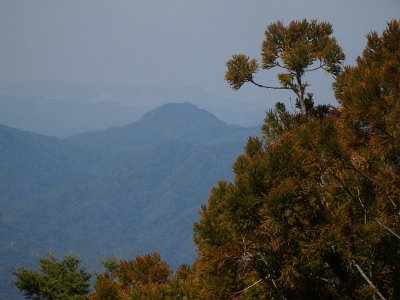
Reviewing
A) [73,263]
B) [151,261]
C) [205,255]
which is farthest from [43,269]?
[205,255]

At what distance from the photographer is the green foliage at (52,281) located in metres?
28.6

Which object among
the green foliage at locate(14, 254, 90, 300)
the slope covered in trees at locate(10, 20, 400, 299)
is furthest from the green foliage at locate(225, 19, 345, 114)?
the green foliage at locate(14, 254, 90, 300)

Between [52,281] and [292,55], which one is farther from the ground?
[52,281]

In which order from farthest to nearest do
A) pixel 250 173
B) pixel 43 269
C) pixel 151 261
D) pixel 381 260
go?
pixel 43 269 → pixel 151 261 → pixel 381 260 → pixel 250 173

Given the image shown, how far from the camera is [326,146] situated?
451 centimetres

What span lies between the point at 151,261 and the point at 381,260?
669cm

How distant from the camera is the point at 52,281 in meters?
29.2

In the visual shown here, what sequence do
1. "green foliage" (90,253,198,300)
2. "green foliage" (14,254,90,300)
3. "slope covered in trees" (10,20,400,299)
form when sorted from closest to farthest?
"slope covered in trees" (10,20,400,299) → "green foliage" (90,253,198,300) → "green foliage" (14,254,90,300)

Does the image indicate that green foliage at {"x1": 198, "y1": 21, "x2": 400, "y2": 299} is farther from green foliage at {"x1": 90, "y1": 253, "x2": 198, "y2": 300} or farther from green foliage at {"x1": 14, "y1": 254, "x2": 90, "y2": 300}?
green foliage at {"x1": 14, "y1": 254, "x2": 90, "y2": 300}

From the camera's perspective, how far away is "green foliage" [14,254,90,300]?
2862 centimetres

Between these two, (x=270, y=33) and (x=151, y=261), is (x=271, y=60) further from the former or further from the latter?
(x=151, y=261)

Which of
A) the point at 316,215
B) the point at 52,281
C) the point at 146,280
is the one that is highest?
the point at 52,281

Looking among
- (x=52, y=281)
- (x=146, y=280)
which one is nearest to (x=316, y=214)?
(x=146, y=280)

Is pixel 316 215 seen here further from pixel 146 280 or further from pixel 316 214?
pixel 146 280
